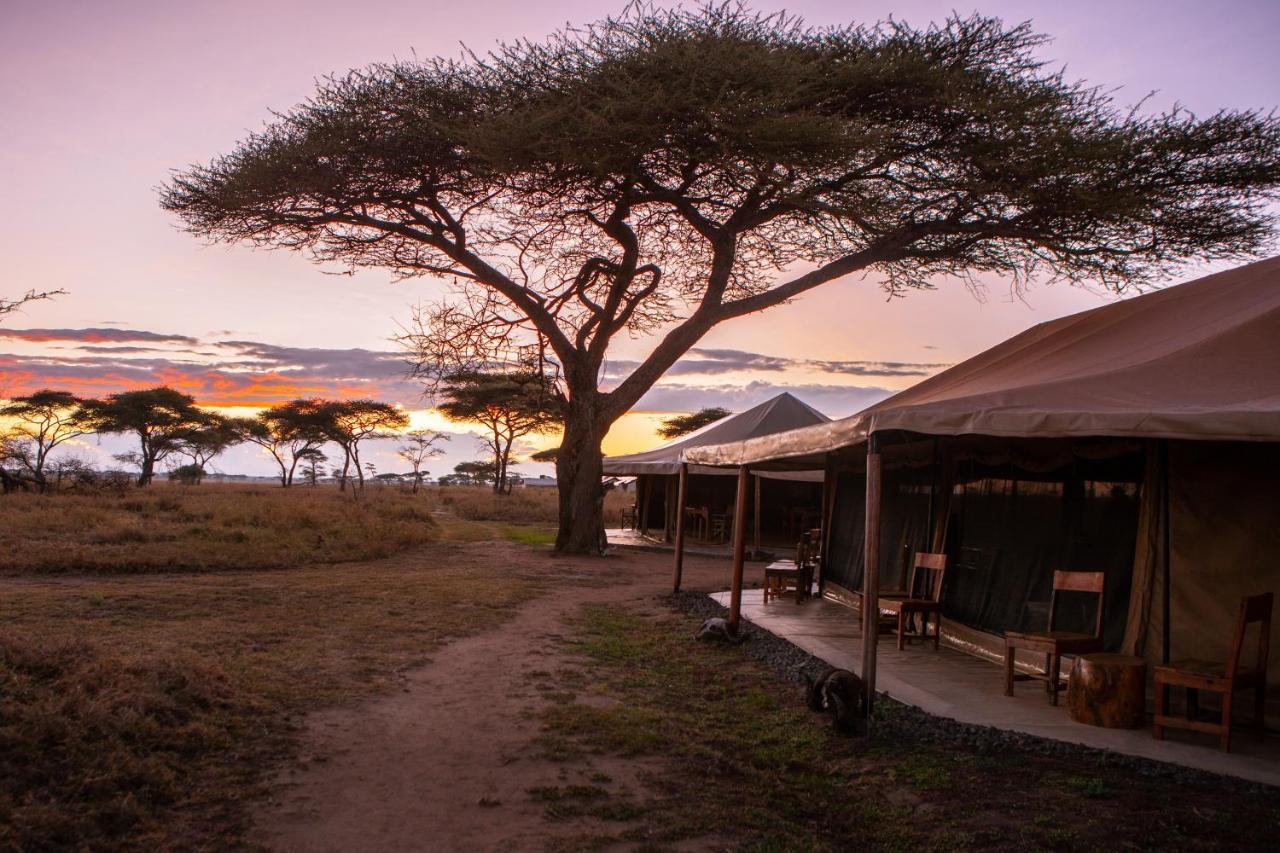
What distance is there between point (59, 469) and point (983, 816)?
28.1 metres

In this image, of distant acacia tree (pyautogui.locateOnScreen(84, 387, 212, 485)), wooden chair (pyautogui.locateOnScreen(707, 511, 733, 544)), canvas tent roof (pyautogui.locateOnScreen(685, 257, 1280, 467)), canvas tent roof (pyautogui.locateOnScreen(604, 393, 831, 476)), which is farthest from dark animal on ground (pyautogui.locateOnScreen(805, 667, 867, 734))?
distant acacia tree (pyautogui.locateOnScreen(84, 387, 212, 485))

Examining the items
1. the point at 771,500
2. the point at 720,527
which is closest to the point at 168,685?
the point at 720,527

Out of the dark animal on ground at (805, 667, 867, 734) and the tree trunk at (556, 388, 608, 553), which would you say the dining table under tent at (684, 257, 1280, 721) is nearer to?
the dark animal on ground at (805, 667, 867, 734)

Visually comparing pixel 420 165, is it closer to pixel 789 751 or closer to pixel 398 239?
pixel 398 239

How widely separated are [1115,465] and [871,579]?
213 cm

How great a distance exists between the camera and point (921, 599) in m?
8.62

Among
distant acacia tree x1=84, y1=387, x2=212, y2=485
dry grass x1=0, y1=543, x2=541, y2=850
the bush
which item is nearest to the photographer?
dry grass x1=0, y1=543, x2=541, y2=850

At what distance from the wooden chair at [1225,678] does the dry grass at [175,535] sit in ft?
38.8

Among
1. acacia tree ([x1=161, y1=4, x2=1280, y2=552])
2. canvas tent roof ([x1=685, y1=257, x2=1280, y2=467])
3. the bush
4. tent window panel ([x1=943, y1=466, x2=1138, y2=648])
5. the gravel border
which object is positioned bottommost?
the bush

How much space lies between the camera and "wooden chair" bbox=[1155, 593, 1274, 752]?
4902 mm

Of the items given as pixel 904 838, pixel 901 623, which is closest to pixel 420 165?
pixel 901 623

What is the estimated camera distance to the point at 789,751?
17.8 feet

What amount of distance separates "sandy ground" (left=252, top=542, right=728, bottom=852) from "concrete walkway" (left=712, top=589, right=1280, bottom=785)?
218 centimetres

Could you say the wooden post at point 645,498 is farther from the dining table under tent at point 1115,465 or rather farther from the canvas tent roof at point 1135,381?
the canvas tent roof at point 1135,381
